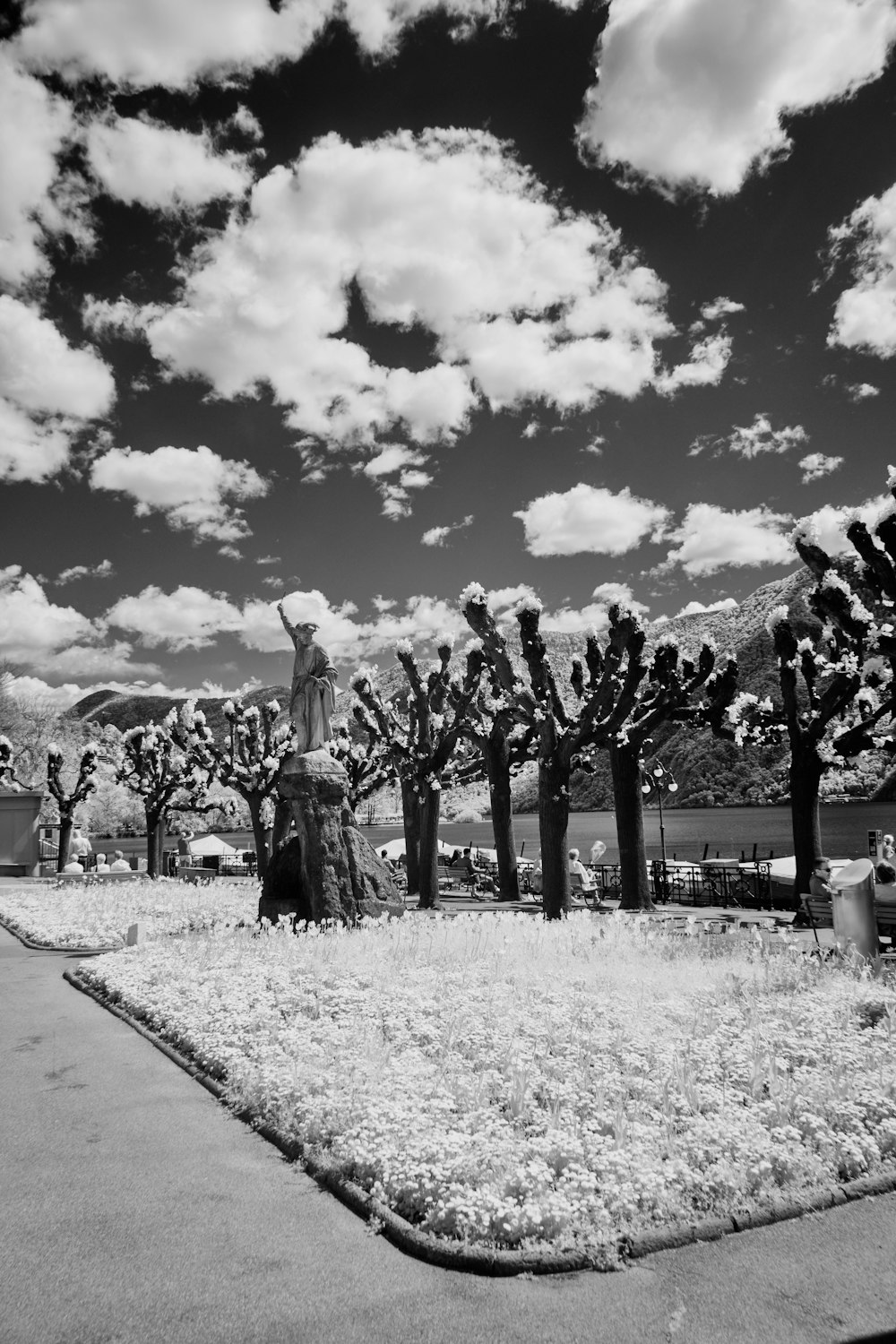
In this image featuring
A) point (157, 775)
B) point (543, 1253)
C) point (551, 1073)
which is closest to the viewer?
point (543, 1253)

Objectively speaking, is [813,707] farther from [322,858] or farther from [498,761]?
[322,858]

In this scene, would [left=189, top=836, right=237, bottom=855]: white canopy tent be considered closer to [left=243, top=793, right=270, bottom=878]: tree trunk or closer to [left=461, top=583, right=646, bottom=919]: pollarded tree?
[left=243, top=793, right=270, bottom=878]: tree trunk

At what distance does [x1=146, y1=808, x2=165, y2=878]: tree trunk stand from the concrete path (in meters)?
30.1

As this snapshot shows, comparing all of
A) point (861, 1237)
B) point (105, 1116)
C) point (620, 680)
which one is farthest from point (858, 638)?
point (105, 1116)

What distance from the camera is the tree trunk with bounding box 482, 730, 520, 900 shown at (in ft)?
77.3

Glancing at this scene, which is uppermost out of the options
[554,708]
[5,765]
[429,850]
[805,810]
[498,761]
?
[5,765]

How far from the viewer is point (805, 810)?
722 inches

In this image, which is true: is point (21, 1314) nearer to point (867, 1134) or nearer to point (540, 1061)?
point (540, 1061)

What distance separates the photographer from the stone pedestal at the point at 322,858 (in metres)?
13.4

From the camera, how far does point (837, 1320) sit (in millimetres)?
3541

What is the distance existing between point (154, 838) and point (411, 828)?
50.0 ft

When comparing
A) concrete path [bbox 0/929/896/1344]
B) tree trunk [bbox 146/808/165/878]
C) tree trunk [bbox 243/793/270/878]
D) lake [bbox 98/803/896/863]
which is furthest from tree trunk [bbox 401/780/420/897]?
lake [bbox 98/803/896/863]

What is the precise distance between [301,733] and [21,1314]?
448 inches

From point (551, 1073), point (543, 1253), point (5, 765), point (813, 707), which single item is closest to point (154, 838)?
point (5, 765)
